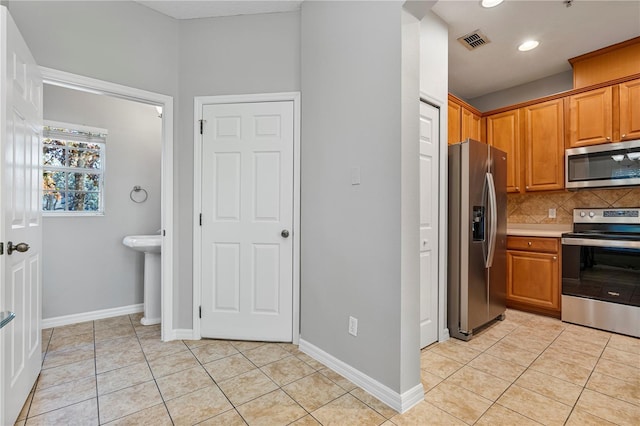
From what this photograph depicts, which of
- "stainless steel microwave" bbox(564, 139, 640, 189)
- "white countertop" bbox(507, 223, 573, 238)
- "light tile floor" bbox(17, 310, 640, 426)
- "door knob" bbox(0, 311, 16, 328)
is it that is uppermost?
"stainless steel microwave" bbox(564, 139, 640, 189)

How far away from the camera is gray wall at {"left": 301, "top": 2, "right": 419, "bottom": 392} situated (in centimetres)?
176

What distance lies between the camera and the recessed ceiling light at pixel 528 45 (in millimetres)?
2959

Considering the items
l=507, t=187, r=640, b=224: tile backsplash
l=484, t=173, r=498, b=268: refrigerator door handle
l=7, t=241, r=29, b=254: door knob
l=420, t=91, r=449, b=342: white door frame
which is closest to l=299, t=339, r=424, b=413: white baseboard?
l=420, t=91, r=449, b=342: white door frame

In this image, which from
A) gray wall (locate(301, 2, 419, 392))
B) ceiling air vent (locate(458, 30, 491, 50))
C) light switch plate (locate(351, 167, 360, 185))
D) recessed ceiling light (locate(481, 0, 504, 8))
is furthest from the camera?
ceiling air vent (locate(458, 30, 491, 50))

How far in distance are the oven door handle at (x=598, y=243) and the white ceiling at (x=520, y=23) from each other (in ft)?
6.31

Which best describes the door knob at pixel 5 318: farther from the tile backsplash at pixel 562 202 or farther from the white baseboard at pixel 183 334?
the tile backsplash at pixel 562 202

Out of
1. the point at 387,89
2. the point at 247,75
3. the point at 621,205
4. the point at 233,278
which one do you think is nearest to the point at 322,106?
the point at 387,89

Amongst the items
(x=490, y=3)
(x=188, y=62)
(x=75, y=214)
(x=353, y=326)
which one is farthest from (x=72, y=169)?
(x=490, y=3)

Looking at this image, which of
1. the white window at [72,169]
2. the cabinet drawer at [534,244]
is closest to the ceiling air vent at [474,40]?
the cabinet drawer at [534,244]

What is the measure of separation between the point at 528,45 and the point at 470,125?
2.93 ft

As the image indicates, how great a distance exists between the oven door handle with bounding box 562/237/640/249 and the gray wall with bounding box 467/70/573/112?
6.00 feet

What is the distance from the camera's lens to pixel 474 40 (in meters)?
2.94

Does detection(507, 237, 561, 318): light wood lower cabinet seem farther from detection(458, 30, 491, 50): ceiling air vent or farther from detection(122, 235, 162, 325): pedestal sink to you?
detection(122, 235, 162, 325): pedestal sink

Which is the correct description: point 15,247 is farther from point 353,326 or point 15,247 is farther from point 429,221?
point 429,221
